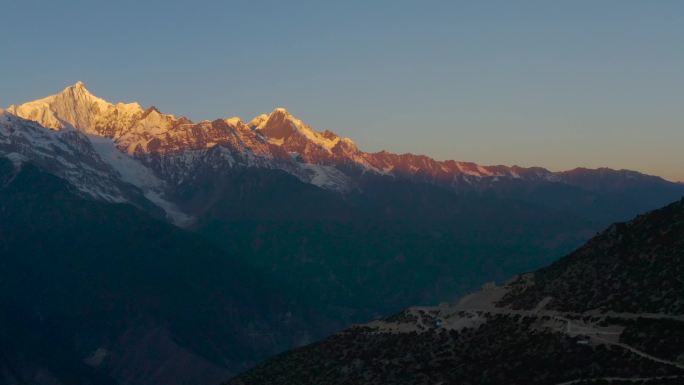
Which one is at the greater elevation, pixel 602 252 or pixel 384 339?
pixel 602 252

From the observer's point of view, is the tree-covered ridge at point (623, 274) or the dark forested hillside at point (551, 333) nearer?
the dark forested hillside at point (551, 333)

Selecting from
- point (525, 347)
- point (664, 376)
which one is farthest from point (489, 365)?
point (664, 376)

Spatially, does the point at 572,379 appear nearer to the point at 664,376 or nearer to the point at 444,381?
the point at 664,376

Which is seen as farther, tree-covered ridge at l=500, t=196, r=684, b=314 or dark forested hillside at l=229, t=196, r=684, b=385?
tree-covered ridge at l=500, t=196, r=684, b=314

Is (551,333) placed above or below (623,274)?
below

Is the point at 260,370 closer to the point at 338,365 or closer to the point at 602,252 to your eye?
the point at 338,365

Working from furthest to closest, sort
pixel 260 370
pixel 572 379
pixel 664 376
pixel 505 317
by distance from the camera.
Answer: pixel 260 370 → pixel 505 317 → pixel 572 379 → pixel 664 376

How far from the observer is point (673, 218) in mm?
165625

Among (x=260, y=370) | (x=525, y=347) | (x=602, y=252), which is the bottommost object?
(x=260, y=370)

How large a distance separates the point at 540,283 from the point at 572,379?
157ft

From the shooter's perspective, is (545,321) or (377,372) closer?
(545,321)

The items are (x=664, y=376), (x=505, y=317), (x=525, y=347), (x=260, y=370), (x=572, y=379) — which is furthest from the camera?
(x=260, y=370)

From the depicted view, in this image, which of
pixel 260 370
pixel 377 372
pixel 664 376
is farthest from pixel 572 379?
pixel 260 370

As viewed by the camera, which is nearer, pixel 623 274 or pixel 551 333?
pixel 551 333
